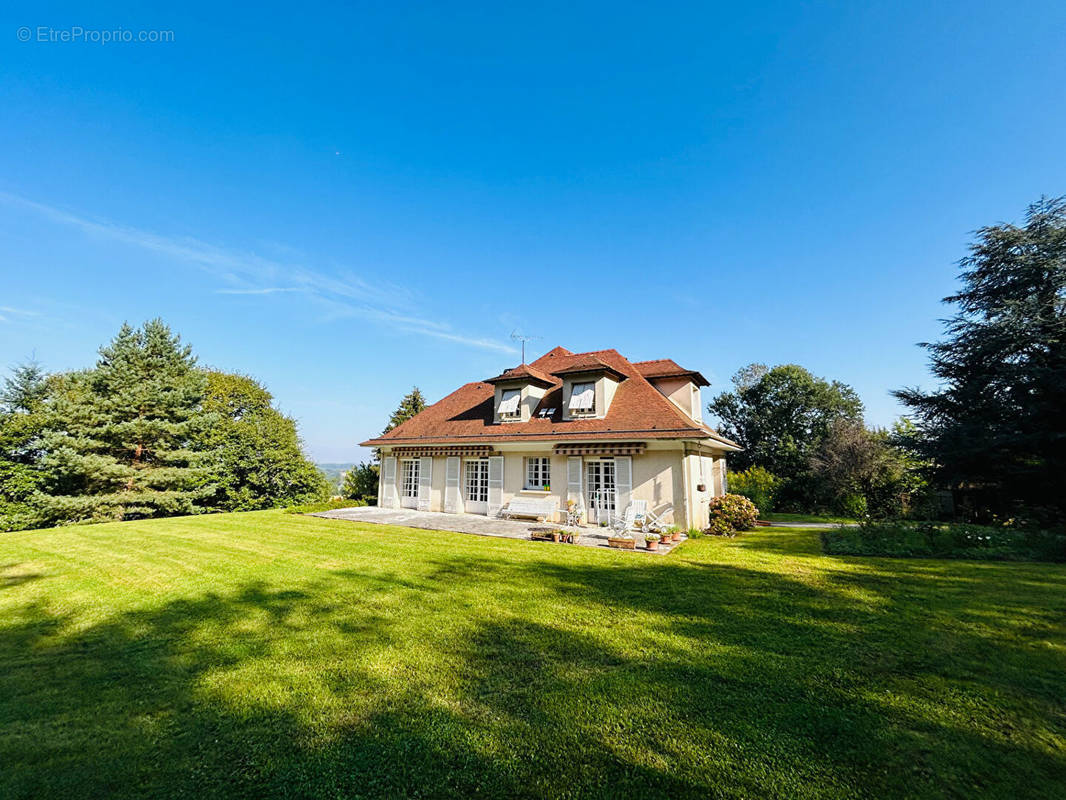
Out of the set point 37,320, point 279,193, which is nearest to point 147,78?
point 279,193

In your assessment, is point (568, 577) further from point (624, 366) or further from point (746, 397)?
point (746, 397)

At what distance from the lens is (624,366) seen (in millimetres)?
20062

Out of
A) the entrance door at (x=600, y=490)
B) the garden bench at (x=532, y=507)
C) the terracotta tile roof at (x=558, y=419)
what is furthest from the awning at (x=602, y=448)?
the garden bench at (x=532, y=507)

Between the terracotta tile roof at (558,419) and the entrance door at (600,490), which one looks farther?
the entrance door at (600,490)

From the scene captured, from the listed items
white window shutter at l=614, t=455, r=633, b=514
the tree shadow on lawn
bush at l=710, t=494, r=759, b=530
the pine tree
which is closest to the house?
white window shutter at l=614, t=455, r=633, b=514

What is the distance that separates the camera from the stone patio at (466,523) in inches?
512

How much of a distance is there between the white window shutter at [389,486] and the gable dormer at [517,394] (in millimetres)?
6441

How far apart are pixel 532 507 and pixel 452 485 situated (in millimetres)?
4728

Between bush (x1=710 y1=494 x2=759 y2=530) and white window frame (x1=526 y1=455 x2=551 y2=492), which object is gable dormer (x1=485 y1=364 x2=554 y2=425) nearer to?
white window frame (x1=526 y1=455 x2=551 y2=492)

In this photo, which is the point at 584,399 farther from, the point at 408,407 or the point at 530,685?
the point at 408,407

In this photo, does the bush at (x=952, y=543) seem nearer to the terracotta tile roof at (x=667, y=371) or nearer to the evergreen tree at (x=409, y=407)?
the terracotta tile roof at (x=667, y=371)

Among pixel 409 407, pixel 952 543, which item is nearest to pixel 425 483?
pixel 409 407

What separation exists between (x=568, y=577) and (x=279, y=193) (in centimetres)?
1737

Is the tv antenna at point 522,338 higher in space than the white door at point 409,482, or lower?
higher
